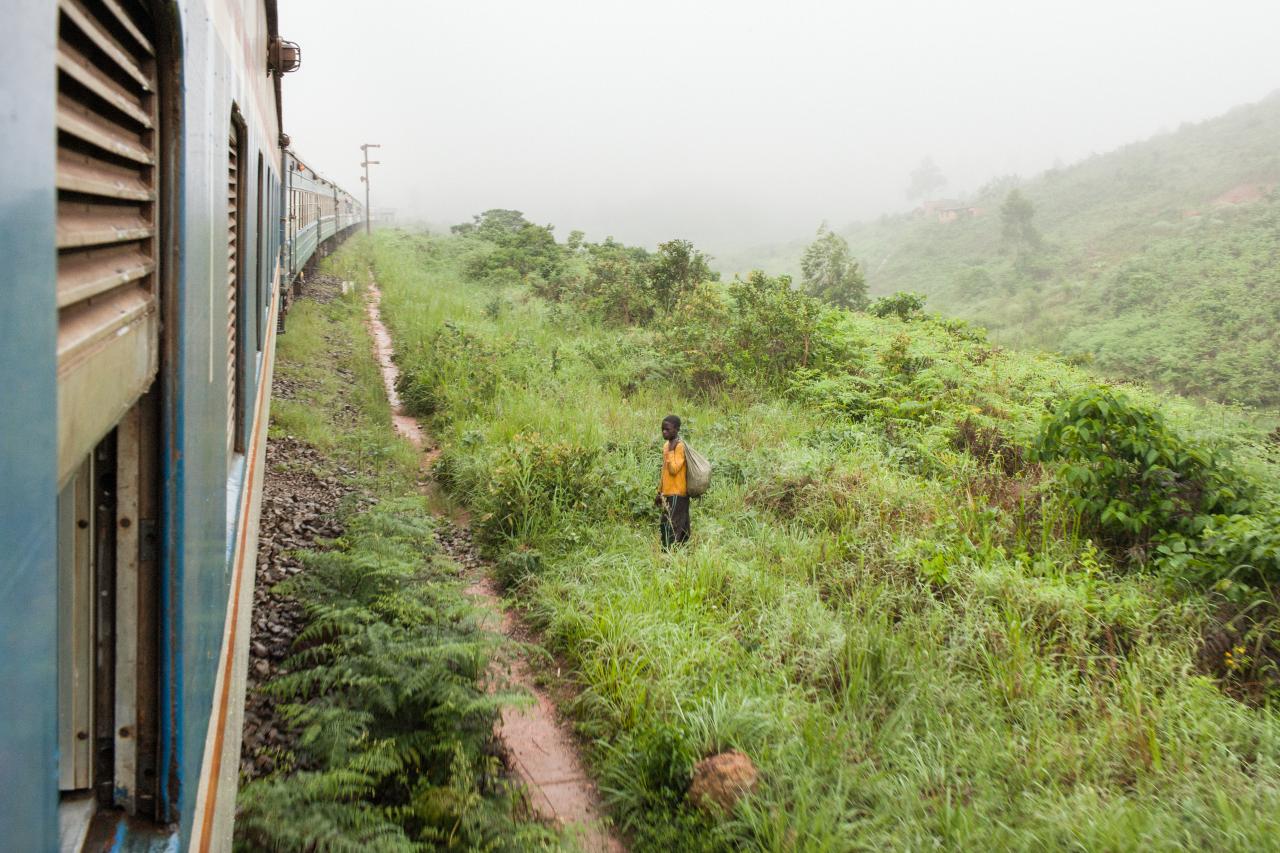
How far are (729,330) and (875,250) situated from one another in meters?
43.1

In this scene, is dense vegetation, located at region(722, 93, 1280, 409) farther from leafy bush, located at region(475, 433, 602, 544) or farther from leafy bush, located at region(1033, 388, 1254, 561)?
leafy bush, located at region(475, 433, 602, 544)

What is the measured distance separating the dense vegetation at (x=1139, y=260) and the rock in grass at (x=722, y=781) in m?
14.1

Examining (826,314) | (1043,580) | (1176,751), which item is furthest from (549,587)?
(826,314)

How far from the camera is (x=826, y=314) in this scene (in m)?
12.1

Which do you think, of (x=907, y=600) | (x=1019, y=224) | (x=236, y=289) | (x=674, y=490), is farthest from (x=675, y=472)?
(x=1019, y=224)

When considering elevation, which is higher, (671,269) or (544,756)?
(671,269)

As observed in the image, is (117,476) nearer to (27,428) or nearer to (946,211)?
(27,428)

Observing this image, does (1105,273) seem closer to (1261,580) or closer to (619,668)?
(1261,580)

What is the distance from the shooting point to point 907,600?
5117 millimetres

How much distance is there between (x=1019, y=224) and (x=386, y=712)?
131 feet

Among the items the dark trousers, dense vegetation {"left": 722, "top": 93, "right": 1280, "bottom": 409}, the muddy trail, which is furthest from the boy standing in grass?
dense vegetation {"left": 722, "top": 93, "right": 1280, "bottom": 409}

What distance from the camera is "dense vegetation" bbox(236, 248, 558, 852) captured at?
3143mm

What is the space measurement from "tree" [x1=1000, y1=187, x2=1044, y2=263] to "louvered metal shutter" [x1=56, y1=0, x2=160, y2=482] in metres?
39.9

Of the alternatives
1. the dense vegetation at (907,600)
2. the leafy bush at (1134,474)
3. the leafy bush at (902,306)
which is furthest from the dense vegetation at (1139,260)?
the leafy bush at (1134,474)
